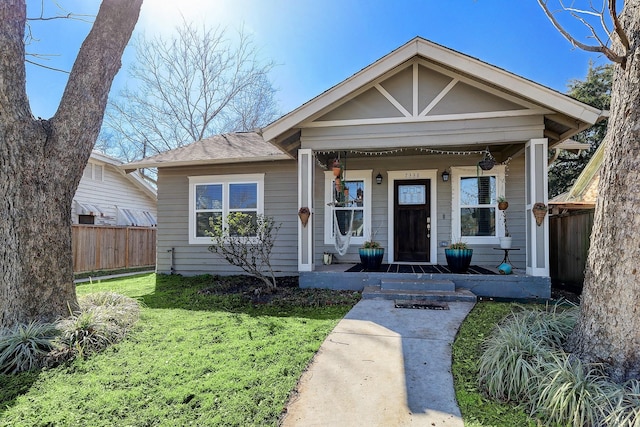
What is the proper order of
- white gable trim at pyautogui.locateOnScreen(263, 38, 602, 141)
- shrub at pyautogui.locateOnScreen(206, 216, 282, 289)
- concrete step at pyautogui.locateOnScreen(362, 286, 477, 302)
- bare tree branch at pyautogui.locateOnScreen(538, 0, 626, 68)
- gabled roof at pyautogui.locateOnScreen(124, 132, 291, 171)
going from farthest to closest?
gabled roof at pyautogui.locateOnScreen(124, 132, 291, 171), shrub at pyautogui.locateOnScreen(206, 216, 282, 289), concrete step at pyautogui.locateOnScreen(362, 286, 477, 302), white gable trim at pyautogui.locateOnScreen(263, 38, 602, 141), bare tree branch at pyautogui.locateOnScreen(538, 0, 626, 68)

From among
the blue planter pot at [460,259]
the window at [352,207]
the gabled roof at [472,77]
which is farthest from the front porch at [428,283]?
the gabled roof at [472,77]

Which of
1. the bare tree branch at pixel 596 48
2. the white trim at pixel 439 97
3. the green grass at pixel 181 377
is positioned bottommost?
the green grass at pixel 181 377

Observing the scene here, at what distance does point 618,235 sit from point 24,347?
208 inches

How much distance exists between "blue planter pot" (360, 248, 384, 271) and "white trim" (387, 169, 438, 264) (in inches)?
50.8

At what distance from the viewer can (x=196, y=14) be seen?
15.5 metres

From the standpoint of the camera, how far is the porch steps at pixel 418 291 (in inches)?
192

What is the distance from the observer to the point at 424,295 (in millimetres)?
4922

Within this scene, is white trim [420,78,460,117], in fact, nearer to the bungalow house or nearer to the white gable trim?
the bungalow house

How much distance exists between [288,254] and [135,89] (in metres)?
14.5

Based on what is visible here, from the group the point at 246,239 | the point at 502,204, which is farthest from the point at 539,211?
the point at 246,239

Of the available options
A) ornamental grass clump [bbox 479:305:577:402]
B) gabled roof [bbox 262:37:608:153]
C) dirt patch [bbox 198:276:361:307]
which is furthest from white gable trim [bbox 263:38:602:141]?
ornamental grass clump [bbox 479:305:577:402]

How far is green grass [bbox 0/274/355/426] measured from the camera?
2.23 m

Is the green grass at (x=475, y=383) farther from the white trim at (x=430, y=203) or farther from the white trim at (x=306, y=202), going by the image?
the white trim at (x=430, y=203)

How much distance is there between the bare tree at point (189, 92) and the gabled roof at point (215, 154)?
371 inches
